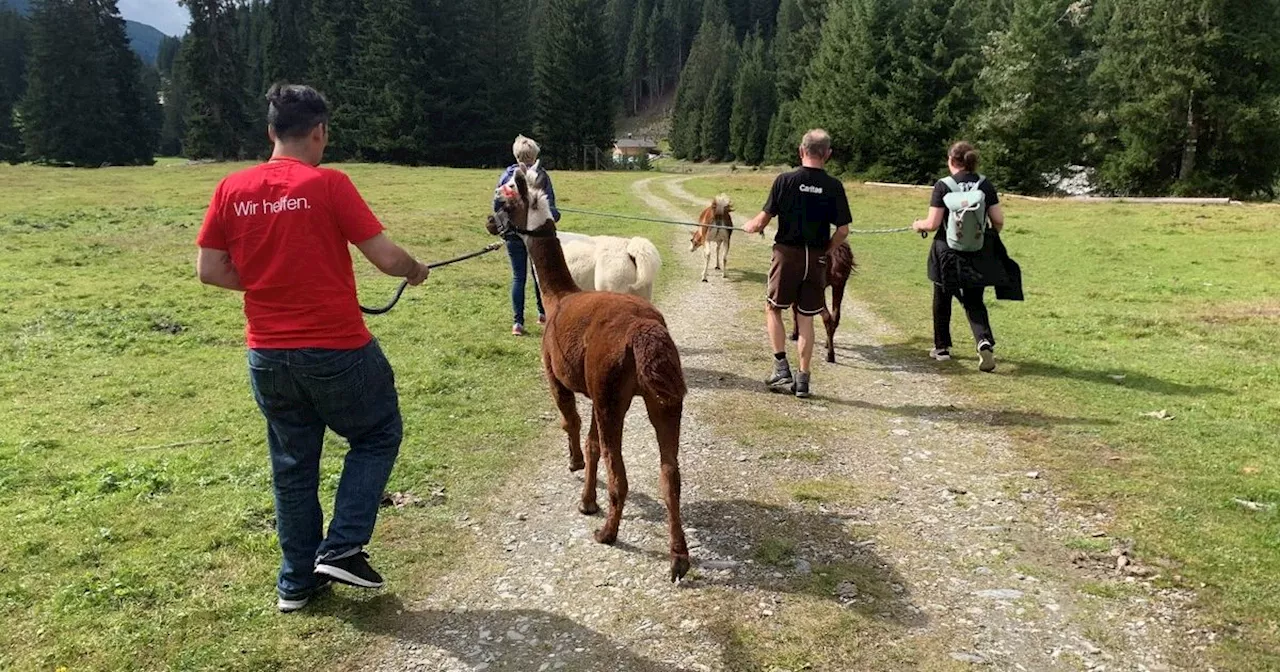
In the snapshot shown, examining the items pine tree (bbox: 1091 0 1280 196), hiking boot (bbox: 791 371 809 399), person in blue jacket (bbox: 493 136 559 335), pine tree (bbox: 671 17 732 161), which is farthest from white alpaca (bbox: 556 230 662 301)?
pine tree (bbox: 671 17 732 161)

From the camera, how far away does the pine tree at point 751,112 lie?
271 feet

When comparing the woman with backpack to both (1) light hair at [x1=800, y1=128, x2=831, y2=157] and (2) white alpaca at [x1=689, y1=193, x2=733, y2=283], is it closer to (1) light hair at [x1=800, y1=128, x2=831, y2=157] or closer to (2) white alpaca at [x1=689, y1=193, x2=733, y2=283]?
(1) light hair at [x1=800, y1=128, x2=831, y2=157]

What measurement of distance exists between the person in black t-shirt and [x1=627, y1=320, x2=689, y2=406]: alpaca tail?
11.8 feet

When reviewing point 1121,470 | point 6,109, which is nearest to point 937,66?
point 1121,470

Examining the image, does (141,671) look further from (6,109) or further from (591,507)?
(6,109)

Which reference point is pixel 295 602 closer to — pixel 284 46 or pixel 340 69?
pixel 340 69

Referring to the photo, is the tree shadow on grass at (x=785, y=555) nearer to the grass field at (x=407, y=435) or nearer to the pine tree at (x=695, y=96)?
the grass field at (x=407, y=435)

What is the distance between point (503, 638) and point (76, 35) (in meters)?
78.5

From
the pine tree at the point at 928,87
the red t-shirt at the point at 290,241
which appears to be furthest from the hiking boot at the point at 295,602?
the pine tree at the point at 928,87

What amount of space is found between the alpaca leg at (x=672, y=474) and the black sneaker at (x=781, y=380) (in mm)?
3901

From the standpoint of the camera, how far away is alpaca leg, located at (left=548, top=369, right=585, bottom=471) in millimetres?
5309

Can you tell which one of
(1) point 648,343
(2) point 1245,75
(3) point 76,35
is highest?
(3) point 76,35

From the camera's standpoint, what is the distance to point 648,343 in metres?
4.26

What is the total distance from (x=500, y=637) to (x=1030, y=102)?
45.7 m
